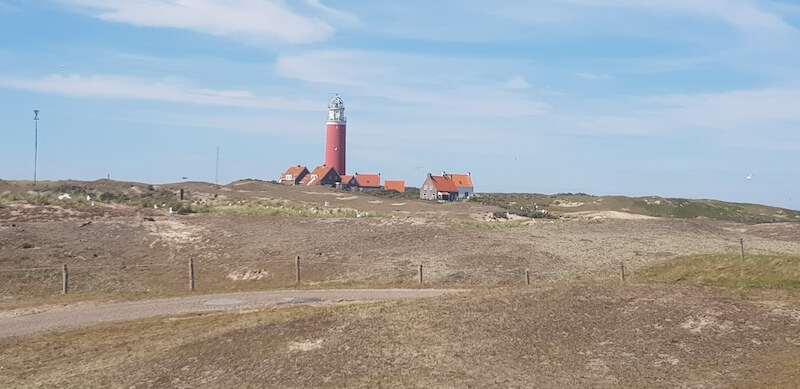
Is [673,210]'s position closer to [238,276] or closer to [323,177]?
[323,177]

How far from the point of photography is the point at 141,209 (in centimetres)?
5822

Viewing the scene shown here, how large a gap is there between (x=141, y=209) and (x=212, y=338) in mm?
39433

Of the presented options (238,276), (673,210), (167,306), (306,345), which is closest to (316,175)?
(673,210)

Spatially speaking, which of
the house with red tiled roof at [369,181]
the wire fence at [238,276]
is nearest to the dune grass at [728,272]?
the wire fence at [238,276]

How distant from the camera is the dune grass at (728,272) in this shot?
1133 inches

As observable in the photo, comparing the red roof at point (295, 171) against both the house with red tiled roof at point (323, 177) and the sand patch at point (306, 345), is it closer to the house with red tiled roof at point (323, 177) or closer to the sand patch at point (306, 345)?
the house with red tiled roof at point (323, 177)

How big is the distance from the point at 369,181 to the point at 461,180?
1996 cm

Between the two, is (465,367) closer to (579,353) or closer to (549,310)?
(579,353)

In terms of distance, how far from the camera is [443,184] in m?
141

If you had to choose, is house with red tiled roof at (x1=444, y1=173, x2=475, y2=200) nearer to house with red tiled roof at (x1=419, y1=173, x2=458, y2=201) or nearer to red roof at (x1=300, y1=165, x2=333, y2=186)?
house with red tiled roof at (x1=419, y1=173, x2=458, y2=201)

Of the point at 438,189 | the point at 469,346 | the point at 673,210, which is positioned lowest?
the point at 469,346

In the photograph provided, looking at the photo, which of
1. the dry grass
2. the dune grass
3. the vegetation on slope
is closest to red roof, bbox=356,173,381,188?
the vegetation on slope

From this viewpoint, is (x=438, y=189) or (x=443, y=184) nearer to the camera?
(x=438, y=189)

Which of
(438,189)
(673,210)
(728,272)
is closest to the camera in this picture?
→ (728,272)
